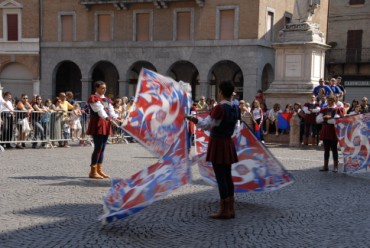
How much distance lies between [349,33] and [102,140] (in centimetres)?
3753

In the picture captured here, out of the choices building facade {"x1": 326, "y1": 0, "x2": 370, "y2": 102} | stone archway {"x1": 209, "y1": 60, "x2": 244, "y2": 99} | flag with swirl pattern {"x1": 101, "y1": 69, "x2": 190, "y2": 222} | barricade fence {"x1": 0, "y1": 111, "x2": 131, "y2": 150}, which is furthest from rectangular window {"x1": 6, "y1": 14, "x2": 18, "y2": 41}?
flag with swirl pattern {"x1": 101, "y1": 69, "x2": 190, "y2": 222}

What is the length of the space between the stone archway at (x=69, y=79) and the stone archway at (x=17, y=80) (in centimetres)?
223

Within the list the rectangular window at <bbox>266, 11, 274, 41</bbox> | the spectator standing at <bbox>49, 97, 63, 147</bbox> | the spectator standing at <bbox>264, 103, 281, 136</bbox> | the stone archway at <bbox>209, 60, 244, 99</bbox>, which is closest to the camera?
the spectator standing at <bbox>49, 97, 63, 147</bbox>

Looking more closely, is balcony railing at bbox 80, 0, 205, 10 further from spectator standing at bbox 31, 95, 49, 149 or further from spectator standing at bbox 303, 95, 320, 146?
spectator standing at bbox 31, 95, 49, 149

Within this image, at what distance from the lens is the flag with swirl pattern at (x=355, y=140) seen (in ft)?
38.5

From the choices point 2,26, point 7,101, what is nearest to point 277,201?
point 7,101

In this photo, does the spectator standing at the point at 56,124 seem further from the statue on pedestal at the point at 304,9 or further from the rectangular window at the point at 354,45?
the rectangular window at the point at 354,45

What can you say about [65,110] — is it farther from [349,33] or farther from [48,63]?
[349,33]

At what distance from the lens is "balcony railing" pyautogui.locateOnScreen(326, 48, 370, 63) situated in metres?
42.0

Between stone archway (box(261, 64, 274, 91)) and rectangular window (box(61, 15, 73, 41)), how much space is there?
15.3m

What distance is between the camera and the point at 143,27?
39.2m

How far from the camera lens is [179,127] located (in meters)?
7.71

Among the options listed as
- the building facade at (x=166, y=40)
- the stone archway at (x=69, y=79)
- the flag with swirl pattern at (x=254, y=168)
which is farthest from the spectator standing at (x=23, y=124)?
the stone archway at (x=69, y=79)

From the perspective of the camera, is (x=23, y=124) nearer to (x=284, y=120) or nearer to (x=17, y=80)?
(x=284, y=120)
